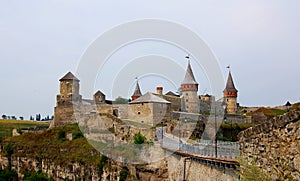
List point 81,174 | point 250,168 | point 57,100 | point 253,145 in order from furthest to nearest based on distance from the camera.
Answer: point 57,100 < point 81,174 < point 253,145 < point 250,168

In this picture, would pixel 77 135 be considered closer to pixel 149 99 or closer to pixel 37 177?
pixel 37 177

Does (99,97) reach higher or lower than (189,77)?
lower

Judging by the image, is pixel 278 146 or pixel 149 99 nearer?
pixel 278 146

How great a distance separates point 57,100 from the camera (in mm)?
67000

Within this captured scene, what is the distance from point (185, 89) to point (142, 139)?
2820 cm

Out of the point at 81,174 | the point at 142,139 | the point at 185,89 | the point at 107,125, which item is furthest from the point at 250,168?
the point at 185,89

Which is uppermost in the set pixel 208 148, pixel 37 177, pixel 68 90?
pixel 68 90

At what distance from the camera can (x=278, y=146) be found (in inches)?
380

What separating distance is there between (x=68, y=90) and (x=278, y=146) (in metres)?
60.2

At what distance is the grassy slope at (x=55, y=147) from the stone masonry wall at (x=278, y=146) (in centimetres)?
3257

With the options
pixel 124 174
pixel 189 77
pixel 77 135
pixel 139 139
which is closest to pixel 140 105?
pixel 77 135

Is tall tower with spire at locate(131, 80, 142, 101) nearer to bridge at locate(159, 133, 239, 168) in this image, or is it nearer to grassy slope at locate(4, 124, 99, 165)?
grassy slope at locate(4, 124, 99, 165)

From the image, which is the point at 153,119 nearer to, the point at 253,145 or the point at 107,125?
the point at 107,125

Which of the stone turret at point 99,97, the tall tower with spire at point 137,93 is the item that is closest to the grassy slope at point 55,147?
the tall tower with spire at point 137,93
